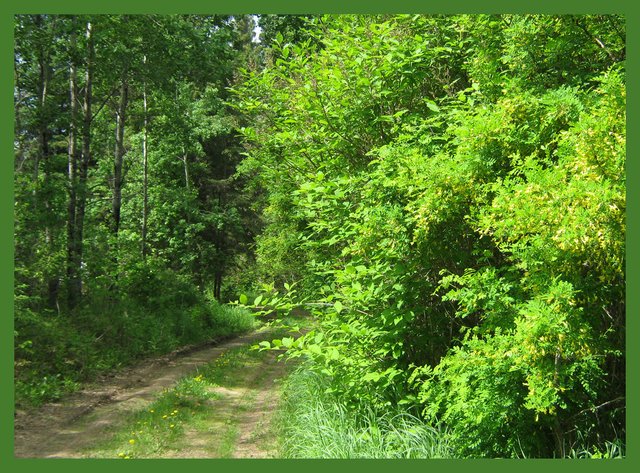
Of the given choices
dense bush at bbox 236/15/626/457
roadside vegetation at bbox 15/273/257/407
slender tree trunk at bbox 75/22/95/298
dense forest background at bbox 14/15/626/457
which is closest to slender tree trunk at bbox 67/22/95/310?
slender tree trunk at bbox 75/22/95/298

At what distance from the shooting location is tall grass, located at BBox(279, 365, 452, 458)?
4156mm

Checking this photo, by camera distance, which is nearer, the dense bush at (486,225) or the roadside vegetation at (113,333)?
the dense bush at (486,225)

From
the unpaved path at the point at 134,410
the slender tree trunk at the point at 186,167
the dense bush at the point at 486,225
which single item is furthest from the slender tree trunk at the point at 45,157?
the slender tree trunk at the point at 186,167

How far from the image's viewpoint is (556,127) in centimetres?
392

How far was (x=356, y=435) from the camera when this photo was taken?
454 cm

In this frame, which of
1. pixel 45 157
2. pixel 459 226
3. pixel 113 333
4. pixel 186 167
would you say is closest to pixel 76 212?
pixel 45 157

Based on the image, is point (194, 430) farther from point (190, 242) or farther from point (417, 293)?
point (190, 242)

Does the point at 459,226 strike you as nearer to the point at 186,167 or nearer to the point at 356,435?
the point at 356,435

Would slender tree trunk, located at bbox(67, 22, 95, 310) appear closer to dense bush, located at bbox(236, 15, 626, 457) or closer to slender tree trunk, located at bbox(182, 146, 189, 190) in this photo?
dense bush, located at bbox(236, 15, 626, 457)

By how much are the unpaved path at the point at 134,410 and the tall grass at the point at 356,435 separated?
48cm

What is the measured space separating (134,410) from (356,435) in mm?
4316

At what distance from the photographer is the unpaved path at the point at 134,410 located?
225 inches

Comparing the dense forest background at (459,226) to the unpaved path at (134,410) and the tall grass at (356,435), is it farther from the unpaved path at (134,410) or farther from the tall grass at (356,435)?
the unpaved path at (134,410)

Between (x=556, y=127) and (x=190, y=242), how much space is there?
17303 mm
